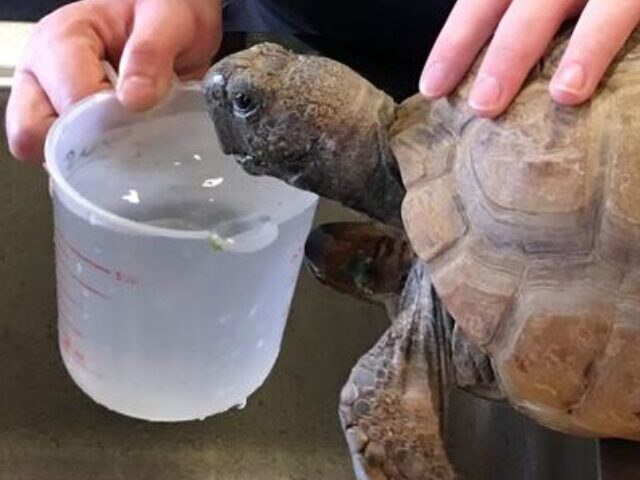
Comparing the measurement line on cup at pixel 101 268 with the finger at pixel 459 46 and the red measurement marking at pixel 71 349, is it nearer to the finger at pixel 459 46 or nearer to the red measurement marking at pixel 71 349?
the red measurement marking at pixel 71 349

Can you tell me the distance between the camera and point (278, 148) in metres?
0.74

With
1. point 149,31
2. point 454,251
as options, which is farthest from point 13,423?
point 454,251

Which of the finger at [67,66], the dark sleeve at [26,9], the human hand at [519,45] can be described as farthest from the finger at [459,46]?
the dark sleeve at [26,9]

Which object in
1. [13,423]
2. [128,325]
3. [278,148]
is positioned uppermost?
[278,148]

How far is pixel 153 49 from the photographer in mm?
826

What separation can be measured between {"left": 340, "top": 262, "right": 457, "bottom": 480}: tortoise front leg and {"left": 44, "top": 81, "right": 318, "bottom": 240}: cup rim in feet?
0.31

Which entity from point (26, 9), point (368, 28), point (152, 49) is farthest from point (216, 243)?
point (26, 9)

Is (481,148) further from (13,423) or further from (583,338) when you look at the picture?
(13,423)

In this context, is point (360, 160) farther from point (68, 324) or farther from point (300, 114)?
point (68, 324)

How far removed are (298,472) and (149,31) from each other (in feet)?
0.95

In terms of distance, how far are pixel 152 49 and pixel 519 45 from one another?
235 millimetres

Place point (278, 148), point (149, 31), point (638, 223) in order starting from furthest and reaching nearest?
point (149, 31), point (278, 148), point (638, 223)

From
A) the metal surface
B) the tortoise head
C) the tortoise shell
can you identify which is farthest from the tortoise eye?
the metal surface

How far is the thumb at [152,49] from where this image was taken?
0.80 meters
